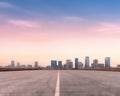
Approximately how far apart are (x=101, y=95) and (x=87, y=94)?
24.3 inches

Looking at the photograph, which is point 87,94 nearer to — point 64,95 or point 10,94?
point 64,95

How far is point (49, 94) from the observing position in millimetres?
11383

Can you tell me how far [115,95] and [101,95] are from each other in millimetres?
541

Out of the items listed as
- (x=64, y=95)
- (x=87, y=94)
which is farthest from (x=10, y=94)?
(x=87, y=94)

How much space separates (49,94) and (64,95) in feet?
2.09

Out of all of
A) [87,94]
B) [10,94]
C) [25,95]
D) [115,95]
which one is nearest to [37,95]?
[25,95]

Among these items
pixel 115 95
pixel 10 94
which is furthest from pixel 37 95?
pixel 115 95

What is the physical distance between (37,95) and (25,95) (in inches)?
18.7

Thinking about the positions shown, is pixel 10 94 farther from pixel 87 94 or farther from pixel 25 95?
pixel 87 94

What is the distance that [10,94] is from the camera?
11.6 meters

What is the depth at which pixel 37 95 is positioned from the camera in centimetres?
1109

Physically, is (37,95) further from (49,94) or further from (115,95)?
(115,95)

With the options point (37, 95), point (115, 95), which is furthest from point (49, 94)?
point (115, 95)

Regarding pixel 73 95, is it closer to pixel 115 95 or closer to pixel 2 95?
pixel 115 95
